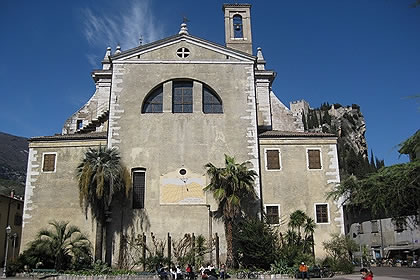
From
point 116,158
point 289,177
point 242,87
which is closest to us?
point 116,158

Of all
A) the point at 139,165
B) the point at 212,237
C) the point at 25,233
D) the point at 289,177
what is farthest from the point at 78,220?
the point at 289,177

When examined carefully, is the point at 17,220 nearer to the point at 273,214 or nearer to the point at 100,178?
the point at 100,178

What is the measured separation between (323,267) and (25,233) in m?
19.6

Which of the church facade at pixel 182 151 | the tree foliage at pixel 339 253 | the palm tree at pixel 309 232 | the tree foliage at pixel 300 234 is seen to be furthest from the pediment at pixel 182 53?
the tree foliage at pixel 339 253

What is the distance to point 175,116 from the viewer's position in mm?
30359

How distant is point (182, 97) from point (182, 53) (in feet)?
11.4

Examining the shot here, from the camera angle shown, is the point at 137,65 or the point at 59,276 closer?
the point at 59,276

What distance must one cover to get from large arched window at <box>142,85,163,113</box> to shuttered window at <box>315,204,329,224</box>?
13439 mm

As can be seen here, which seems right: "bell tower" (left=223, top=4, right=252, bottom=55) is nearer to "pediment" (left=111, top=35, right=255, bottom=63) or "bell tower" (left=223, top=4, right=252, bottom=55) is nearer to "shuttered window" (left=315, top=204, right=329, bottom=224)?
"pediment" (left=111, top=35, right=255, bottom=63)

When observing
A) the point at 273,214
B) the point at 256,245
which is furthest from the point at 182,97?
the point at 256,245

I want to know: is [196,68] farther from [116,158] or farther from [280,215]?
[280,215]

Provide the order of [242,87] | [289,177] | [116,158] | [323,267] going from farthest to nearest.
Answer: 1. [242,87]
2. [289,177]
3. [116,158]
4. [323,267]

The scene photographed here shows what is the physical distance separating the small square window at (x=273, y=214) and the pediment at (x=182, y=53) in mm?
11436

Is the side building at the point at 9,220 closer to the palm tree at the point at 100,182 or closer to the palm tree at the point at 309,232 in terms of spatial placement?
the palm tree at the point at 100,182
